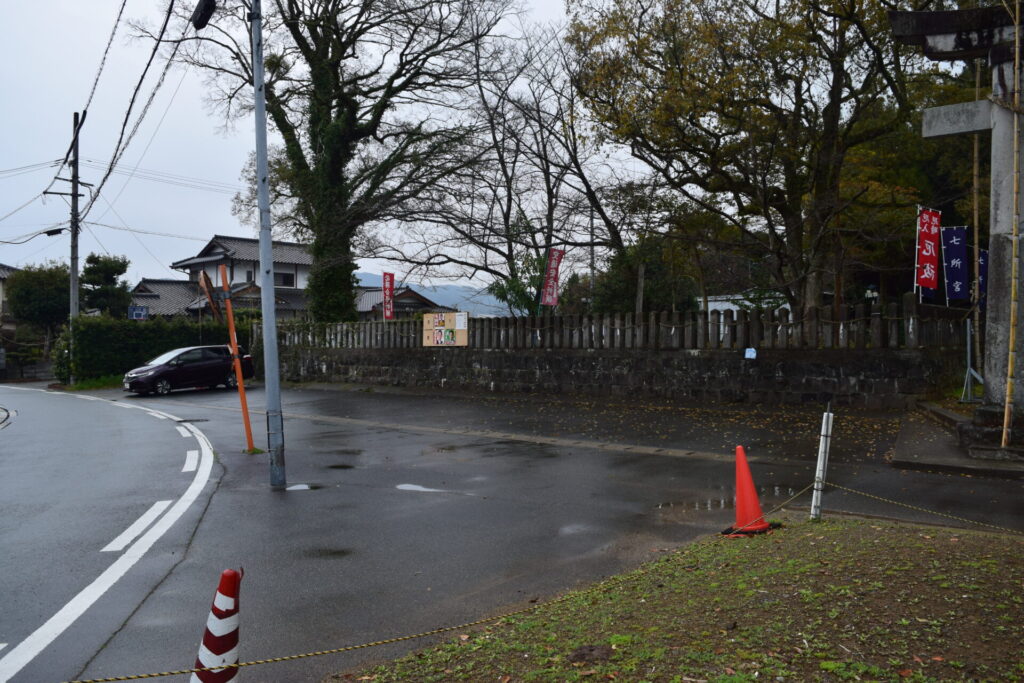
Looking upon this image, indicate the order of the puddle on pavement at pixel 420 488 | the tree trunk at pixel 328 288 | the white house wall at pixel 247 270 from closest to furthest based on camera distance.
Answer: the puddle on pavement at pixel 420 488, the tree trunk at pixel 328 288, the white house wall at pixel 247 270

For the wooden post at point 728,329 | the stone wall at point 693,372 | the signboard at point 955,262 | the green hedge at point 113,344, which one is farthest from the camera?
the green hedge at point 113,344

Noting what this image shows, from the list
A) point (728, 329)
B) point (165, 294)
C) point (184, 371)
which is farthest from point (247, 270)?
point (728, 329)

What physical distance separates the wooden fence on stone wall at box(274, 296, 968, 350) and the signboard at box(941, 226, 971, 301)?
1049mm

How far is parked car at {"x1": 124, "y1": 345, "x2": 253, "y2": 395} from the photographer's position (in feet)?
83.2

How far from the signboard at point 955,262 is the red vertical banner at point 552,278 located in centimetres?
915

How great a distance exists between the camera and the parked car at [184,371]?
25372mm

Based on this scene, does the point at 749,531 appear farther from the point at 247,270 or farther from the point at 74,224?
the point at 247,270

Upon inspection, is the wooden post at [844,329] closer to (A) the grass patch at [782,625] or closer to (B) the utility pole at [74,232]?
(A) the grass patch at [782,625]

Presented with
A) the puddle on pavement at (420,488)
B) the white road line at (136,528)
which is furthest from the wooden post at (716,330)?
the white road line at (136,528)

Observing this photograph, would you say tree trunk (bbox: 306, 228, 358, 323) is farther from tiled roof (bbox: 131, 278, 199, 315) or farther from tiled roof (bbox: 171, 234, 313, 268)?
tiled roof (bbox: 131, 278, 199, 315)

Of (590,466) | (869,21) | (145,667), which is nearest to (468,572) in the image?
(145,667)

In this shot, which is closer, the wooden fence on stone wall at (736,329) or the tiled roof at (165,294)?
the wooden fence on stone wall at (736,329)

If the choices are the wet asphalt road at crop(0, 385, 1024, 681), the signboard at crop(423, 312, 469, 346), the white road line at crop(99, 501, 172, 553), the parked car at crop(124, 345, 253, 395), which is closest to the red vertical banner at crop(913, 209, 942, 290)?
the wet asphalt road at crop(0, 385, 1024, 681)

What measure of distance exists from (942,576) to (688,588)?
1.38 metres
